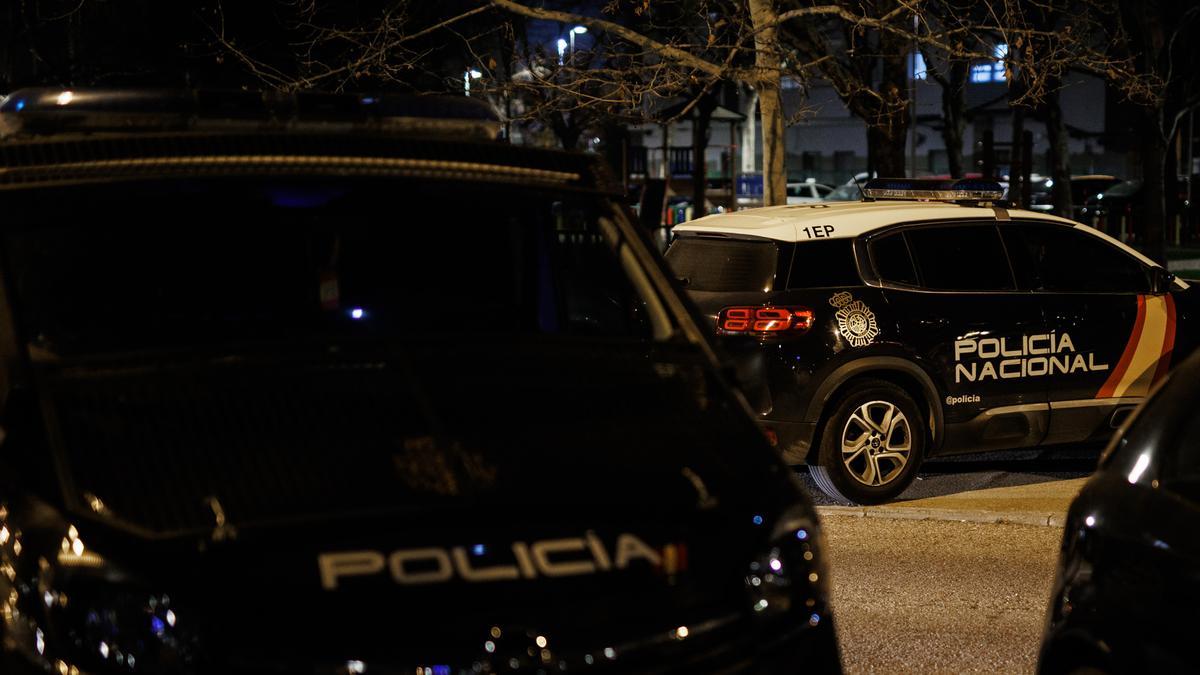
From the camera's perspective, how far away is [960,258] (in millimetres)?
9734

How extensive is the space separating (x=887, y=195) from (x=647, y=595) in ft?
25.1

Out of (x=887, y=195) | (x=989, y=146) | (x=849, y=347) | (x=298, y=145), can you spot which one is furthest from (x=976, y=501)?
(x=989, y=146)

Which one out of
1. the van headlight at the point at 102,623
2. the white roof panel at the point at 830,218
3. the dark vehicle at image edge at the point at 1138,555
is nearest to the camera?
the van headlight at the point at 102,623

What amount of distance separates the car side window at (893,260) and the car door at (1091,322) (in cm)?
75

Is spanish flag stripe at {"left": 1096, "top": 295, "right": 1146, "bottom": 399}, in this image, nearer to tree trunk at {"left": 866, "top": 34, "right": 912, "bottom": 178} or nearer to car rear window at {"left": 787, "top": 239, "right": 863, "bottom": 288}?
car rear window at {"left": 787, "top": 239, "right": 863, "bottom": 288}

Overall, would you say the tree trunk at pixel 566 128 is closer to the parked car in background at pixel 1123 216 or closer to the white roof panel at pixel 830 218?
the parked car in background at pixel 1123 216

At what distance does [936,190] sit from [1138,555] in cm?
690

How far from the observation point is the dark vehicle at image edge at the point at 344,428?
286 cm

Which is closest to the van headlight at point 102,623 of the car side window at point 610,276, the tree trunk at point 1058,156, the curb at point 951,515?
the car side window at point 610,276

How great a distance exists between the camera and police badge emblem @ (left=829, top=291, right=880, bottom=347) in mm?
9227

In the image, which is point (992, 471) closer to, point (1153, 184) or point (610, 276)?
point (610, 276)

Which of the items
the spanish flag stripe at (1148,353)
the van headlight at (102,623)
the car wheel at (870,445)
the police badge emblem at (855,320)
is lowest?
the car wheel at (870,445)

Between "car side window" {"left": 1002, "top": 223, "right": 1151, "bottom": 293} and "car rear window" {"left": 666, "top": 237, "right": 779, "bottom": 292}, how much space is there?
1.67m

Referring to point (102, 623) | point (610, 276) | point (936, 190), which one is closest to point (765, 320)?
point (936, 190)
